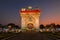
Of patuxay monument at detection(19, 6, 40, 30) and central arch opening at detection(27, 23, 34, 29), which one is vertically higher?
patuxay monument at detection(19, 6, 40, 30)

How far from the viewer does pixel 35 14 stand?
132 metres

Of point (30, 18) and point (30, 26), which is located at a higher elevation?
point (30, 18)

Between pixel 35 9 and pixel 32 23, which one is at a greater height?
pixel 35 9

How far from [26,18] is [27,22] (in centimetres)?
305

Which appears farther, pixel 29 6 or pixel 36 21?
pixel 29 6

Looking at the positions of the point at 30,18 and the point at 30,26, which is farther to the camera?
the point at 30,18

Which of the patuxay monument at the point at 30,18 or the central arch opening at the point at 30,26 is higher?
the patuxay monument at the point at 30,18

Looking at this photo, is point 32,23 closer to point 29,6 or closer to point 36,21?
point 36,21

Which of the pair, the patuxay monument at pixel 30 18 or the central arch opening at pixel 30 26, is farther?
the patuxay monument at pixel 30 18

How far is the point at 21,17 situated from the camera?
13525 cm

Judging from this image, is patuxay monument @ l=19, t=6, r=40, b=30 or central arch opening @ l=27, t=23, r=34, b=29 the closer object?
central arch opening @ l=27, t=23, r=34, b=29

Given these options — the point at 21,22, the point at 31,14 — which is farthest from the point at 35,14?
the point at 21,22

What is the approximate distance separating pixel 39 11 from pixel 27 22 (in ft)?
38.3

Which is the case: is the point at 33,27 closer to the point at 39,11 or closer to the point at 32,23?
the point at 32,23
